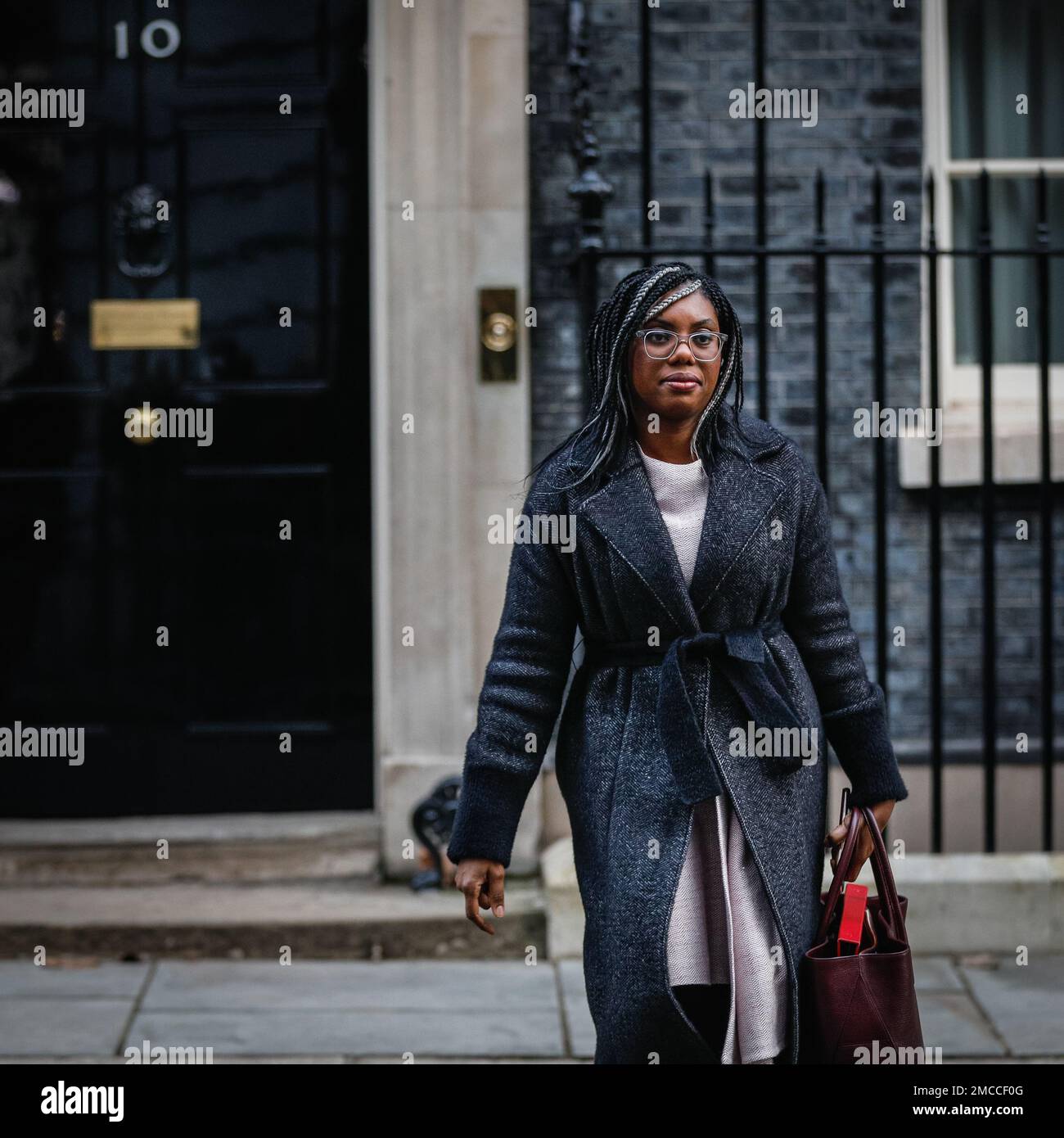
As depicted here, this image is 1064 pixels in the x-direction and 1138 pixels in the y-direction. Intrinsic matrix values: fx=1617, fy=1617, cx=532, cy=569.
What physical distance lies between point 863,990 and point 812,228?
3.67 metres

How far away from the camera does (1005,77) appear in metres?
6.14

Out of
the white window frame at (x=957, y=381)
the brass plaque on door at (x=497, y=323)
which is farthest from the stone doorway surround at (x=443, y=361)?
the white window frame at (x=957, y=381)

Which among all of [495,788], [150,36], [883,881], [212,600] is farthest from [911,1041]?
[150,36]

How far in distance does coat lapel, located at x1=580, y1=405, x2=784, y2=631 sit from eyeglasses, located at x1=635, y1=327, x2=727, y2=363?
0.20m

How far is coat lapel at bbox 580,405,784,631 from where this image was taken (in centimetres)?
295

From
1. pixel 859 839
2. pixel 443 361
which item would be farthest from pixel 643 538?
pixel 443 361

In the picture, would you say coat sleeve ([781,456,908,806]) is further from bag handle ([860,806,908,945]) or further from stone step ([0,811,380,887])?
stone step ([0,811,380,887])

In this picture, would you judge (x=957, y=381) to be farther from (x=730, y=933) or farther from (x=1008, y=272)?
(x=730, y=933)

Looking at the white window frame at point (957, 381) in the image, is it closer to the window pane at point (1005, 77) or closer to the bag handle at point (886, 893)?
the window pane at point (1005, 77)

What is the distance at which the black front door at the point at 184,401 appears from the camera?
5.86 metres

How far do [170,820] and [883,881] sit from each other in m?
3.60

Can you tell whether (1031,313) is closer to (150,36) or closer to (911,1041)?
(150,36)

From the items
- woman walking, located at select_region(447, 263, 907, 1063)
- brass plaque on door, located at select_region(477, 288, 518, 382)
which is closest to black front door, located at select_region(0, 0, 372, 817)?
brass plaque on door, located at select_region(477, 288, 518, 382)

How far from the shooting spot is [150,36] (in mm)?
5852
